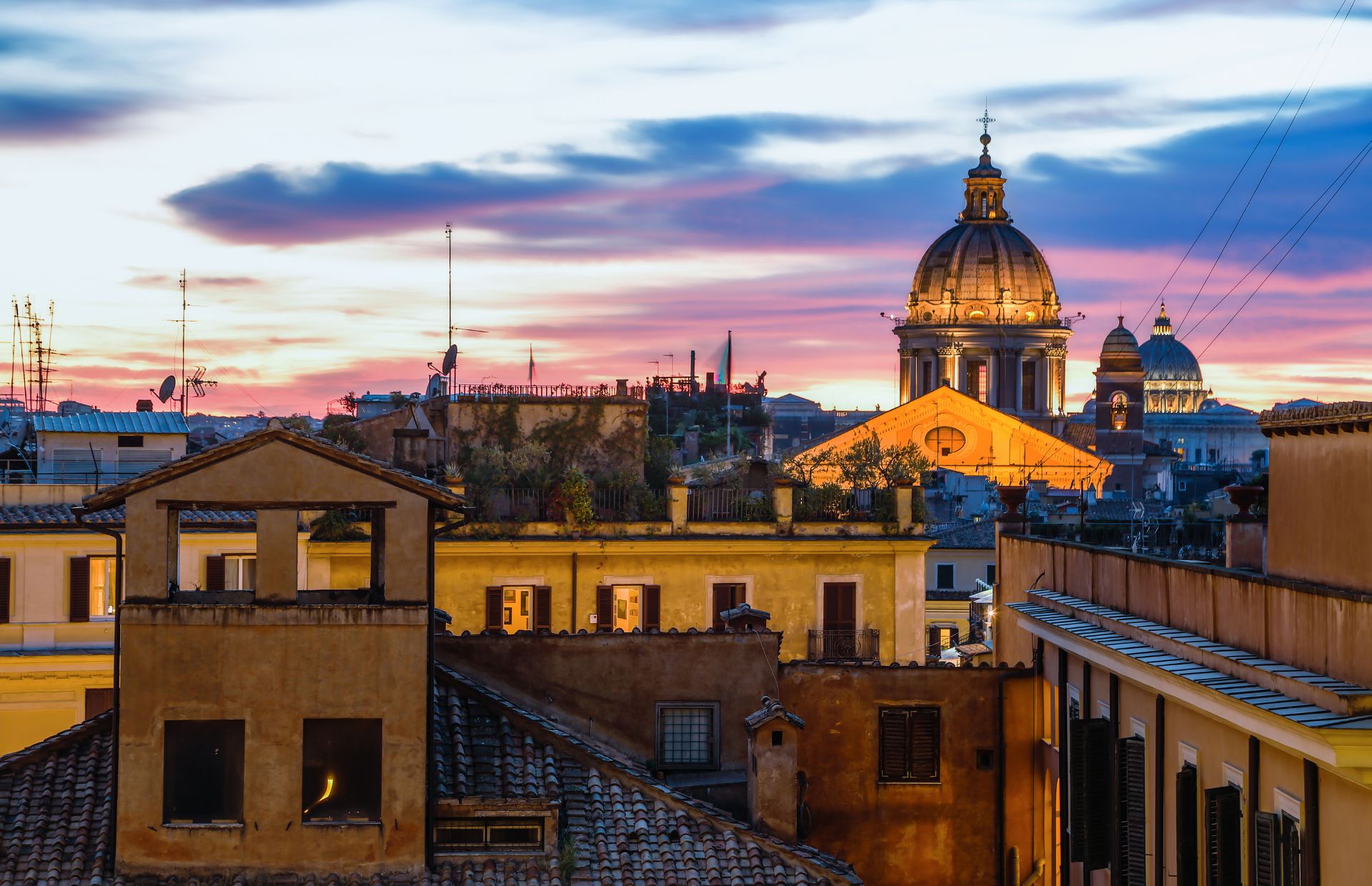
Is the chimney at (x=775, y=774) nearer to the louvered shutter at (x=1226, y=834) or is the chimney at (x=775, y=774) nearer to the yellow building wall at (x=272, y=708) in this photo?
the yellow building wall at (x=272, y=708)

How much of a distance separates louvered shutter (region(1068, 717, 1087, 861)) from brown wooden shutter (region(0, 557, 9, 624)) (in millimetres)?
18650

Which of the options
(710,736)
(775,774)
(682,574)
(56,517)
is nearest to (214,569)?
(56,517)

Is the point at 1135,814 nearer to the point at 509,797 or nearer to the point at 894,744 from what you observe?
the point at 894,744

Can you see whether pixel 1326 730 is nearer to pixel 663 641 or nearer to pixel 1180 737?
pixel 1180 737

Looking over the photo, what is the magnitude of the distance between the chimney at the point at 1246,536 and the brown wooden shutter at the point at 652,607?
42.0 feet

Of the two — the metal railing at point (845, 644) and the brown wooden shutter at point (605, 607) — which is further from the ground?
the brown wooden shutter at point (605, 607)

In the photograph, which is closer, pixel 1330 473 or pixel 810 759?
pixel 1330 473

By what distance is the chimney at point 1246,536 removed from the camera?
17469mm

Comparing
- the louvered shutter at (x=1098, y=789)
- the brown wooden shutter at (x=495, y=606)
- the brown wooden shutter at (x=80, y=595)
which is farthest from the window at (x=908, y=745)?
the brown wooden shutter at (x=80, y=595)

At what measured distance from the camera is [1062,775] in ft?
64.8

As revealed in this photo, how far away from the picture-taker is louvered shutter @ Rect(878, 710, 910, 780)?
2089 cm

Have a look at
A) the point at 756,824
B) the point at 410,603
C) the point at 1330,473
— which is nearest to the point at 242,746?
the point at 410,603

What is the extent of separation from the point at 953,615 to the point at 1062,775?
1242 inches

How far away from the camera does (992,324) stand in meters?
111
